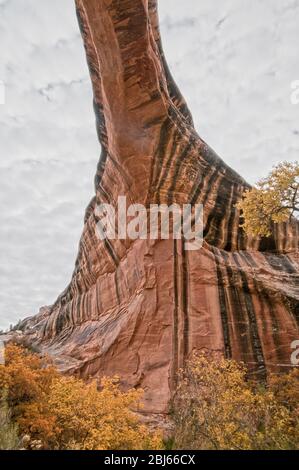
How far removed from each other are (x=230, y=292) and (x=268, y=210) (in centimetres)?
470

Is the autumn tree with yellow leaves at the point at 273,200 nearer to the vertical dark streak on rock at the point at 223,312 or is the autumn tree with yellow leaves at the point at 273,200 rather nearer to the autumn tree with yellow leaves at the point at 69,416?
the vertical dark streak on rock at the point at 223,312

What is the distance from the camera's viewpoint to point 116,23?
54.1 ft

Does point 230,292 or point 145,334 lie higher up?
point 230,292

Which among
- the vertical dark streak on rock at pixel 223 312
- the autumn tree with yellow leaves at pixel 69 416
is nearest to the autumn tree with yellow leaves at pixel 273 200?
the vertical dark streak on rock at pixel 223 312

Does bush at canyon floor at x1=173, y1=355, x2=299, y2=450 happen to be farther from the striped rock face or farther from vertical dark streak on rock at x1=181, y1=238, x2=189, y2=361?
the striped rock face

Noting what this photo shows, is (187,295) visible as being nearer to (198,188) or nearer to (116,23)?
(198,188)

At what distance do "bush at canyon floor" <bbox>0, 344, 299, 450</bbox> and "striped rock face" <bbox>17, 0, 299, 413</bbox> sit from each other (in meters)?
3.42

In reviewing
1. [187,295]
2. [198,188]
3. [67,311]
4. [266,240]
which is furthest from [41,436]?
[67,311]

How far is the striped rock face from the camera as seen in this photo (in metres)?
15.6

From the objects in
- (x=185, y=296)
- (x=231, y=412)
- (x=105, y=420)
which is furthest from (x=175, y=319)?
(x=105, y=420)

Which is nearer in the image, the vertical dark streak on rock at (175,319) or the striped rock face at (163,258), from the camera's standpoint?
the vertical dark streak on rock at (175,319)

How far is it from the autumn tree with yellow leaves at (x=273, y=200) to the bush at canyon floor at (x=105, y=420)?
6.42 m

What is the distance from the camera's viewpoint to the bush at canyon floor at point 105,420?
8.98 meters
